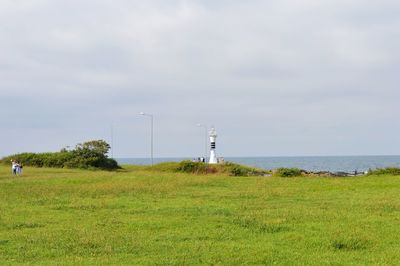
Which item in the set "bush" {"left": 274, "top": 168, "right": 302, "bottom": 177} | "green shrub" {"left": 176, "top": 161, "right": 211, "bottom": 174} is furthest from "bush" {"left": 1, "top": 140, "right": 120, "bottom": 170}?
"bush" {"left": 274, "top": 168, "right": 302, "bottom": 177}

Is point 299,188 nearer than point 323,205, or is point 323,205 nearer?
point 323,205

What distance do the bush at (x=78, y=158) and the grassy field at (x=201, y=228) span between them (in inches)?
1321

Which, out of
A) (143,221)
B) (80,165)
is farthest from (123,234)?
(80,165)

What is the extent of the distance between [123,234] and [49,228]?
9.06ft

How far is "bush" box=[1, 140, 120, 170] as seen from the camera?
61162 mm

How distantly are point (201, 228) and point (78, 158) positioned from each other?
47.7m

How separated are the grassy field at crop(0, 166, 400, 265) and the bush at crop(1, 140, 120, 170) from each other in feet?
110

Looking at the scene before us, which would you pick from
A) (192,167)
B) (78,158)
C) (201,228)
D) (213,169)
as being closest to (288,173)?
(213,169)

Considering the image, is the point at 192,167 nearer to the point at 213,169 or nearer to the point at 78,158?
the point at 213,169

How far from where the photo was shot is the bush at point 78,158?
61162mm

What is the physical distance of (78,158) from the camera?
6153cm

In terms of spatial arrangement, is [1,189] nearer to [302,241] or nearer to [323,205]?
[323,205]

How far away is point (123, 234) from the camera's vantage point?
15008mm

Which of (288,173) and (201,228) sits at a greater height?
(288,173)
